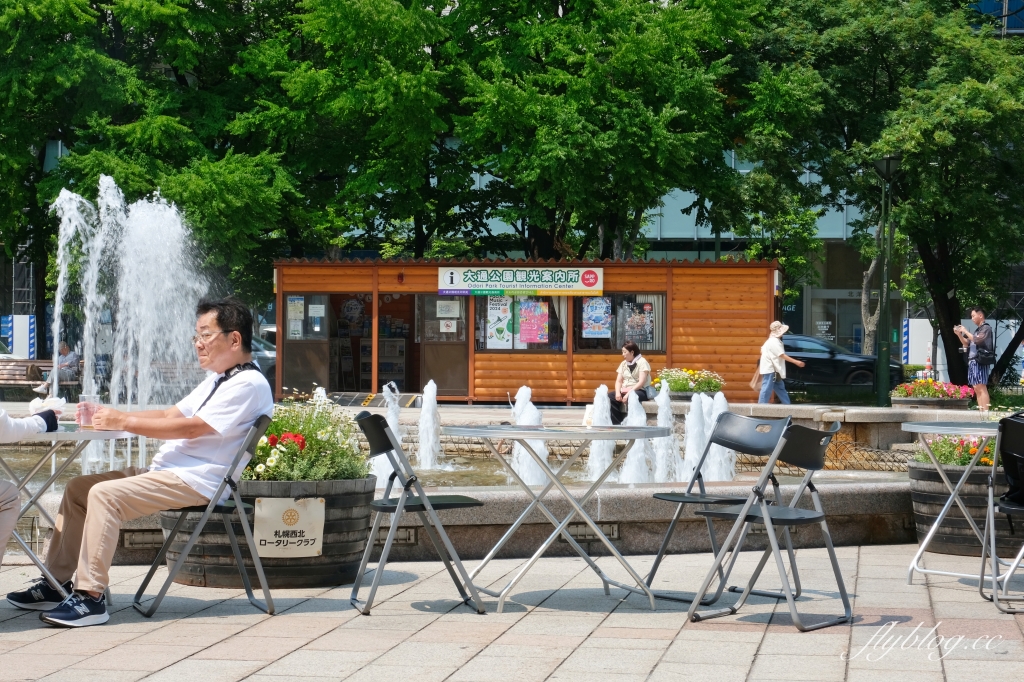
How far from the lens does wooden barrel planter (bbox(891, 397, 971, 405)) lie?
20.2 meters

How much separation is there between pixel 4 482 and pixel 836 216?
174ft

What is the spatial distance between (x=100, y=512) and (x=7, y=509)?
0.53 meters

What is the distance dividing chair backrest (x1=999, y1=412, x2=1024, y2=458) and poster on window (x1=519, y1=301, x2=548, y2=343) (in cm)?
1789

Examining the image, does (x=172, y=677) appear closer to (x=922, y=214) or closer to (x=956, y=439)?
(x=956, y=439)

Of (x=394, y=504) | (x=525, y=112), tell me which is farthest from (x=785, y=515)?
(x=525, y=112)

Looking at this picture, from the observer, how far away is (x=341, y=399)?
79.2ft

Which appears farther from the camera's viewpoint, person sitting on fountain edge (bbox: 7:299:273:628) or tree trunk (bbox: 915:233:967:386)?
tree trunk (bbox: 915:233:967:386)

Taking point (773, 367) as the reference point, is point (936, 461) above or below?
below

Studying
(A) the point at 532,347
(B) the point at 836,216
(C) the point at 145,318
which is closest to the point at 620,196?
(A) the point at 532,347

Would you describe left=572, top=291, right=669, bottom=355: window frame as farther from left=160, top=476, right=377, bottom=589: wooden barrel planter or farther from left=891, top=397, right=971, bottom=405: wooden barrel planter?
left=160, top=476, right=377, bottom=589: wooden barrel planter

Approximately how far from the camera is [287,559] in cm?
722

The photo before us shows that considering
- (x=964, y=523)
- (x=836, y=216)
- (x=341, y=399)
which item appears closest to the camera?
(x=964, y=523)

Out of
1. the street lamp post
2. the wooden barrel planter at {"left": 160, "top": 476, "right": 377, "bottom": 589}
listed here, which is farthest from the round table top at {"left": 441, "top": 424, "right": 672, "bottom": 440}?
the street lamp post

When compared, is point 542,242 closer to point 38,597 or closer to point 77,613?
point 38,597
